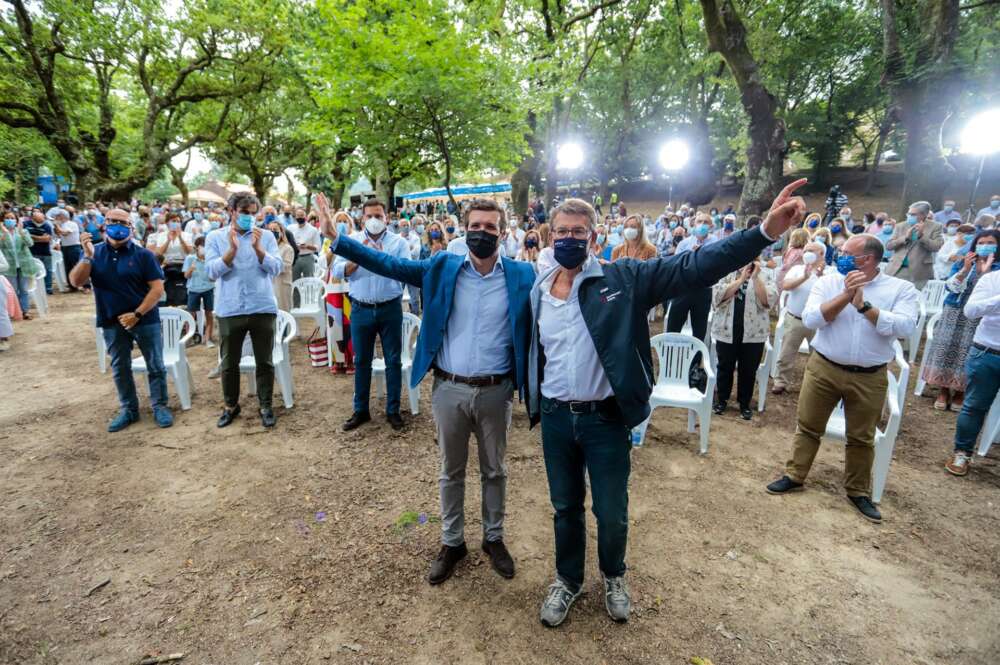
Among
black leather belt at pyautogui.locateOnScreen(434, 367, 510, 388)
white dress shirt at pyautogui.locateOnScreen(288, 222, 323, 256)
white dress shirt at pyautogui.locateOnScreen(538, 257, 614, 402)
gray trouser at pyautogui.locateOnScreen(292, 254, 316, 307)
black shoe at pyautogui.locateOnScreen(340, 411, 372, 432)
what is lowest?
black shoe at pyautogui.locateOnScreen(340, 411, 372, 432)

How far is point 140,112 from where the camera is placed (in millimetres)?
26281

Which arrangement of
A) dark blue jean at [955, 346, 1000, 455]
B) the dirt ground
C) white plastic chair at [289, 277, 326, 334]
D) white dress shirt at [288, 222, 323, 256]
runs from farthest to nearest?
white dress shirt at [288, 222, 323, 256]
white plastic chair at [289, 277, 326, 334]
dark blue jean at [955, 346, 1000, 455]
the dirt ground

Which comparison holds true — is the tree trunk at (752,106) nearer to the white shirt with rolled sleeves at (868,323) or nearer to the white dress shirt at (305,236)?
the white shirt with rolled sleeves at (868,323)

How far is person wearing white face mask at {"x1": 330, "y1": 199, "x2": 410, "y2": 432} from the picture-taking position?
4.68 metres

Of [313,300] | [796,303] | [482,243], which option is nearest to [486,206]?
[482,243]

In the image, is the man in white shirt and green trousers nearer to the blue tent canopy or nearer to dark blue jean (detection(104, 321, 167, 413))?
dark blue jean (detection(104, 321, 167, 413))

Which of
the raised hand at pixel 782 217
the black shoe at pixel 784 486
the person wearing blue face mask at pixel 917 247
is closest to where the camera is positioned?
the raised hand at pixel 782 217

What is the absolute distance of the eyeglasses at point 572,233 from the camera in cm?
231

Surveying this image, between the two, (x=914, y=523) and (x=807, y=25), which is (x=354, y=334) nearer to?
(x=914, y=523)

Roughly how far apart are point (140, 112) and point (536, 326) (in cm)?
3308

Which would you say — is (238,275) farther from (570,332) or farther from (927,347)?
(927,347)

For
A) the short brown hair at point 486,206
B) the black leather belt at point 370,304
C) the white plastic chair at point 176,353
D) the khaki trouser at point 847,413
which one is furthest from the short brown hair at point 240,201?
the khaki trouser at point 847,413

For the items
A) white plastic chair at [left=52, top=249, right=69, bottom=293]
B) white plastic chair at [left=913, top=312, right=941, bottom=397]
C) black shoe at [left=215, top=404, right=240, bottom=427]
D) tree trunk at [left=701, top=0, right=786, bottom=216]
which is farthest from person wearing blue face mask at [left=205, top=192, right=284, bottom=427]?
tree trunk at [left=701, top=0, right=786, bottom=216]

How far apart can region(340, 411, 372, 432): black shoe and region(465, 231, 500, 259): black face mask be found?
2.95 metres
